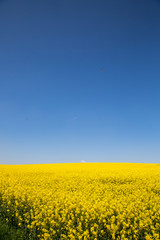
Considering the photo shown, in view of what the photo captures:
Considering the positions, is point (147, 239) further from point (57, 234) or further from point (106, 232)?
point (57, 234)

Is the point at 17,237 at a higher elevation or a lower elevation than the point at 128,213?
lower

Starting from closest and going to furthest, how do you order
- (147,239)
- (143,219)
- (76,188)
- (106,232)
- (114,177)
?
(147,239) < (106,232) < (143,219) < (76,188) < (114,177)

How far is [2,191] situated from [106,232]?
6.42m

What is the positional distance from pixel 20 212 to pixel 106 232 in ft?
12.7

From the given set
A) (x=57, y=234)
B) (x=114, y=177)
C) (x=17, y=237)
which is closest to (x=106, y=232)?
(x=57, y=234)

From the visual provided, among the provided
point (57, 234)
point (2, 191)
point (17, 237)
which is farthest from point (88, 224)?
point (2, 191)

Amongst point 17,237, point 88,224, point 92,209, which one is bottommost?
point 17,237

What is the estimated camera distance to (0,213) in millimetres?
7070

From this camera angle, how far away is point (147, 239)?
15.3ft

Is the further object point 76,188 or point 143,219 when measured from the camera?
point 76,188

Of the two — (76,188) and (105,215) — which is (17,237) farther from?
(76,188)

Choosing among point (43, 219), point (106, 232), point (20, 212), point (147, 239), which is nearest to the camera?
point (147, 239)

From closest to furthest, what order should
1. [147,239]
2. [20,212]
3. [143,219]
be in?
[147,239]
[143,219]
[20,212]

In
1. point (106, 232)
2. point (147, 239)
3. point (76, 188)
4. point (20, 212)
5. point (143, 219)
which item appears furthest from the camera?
point (76, 188)
